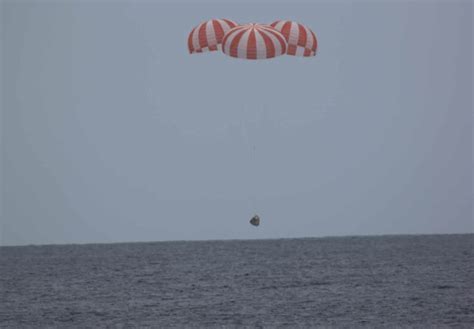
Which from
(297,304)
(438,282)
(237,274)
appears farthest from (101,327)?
(237,274)

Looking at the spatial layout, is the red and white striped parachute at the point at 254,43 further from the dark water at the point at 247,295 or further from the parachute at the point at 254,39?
the dark water at the point at 247,295

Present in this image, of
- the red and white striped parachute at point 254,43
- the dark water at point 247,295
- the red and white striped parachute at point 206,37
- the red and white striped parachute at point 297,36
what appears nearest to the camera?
the red and white striped parachute at point 254,43

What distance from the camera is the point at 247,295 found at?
4597 centimetres

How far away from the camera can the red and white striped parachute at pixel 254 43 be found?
35.8m

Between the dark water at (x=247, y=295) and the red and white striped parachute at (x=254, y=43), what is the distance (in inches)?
340

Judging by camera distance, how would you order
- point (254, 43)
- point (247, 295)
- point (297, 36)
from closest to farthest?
1. point (254, 43)
2. point (297, 36)
3. point (247, 295)

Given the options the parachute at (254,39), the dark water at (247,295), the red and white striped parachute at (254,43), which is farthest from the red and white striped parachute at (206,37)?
the dark water at (247,295)

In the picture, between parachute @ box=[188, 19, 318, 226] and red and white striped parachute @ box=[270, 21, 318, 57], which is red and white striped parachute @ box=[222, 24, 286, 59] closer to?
parachute @ box=[188, 19, 318, 226]

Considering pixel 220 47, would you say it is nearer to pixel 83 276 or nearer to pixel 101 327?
pixel 101 327

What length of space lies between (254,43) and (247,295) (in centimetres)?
1387

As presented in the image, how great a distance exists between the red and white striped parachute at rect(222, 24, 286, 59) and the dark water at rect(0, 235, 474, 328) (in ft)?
28.4

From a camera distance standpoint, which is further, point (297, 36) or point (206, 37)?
point (206, 37)

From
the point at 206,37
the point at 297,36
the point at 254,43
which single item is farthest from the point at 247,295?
the point at 254,43

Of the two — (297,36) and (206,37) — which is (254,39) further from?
(206,37)
